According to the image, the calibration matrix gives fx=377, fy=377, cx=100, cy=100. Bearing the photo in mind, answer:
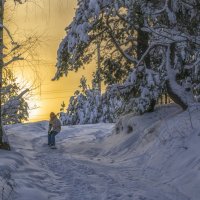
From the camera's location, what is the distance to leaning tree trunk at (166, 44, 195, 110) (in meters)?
13.1

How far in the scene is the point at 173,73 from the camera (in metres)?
13.4

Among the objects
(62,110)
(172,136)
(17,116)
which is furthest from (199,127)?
(62,110)

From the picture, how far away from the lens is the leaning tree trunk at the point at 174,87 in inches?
515

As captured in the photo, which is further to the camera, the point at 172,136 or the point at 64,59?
the point at 64,59

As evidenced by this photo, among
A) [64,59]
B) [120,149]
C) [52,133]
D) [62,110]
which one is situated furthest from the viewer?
[62,110]

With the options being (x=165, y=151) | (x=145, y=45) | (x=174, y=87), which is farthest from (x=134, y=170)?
(x=145, y=45)

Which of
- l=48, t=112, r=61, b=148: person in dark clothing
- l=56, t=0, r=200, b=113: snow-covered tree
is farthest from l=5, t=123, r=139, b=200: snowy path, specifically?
l=48, t=112, r=61, b=148: person in dark clothing

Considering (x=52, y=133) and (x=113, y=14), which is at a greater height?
(x=113, y=14)

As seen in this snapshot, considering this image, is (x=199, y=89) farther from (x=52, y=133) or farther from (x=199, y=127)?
(x=52, y=133)

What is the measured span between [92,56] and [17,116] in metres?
4.26

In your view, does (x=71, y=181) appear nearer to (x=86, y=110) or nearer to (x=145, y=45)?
(x=145, y=45)

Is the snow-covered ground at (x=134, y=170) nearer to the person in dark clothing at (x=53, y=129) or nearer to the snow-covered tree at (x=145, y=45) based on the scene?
the snow-covered tree at (x=145, y=45)

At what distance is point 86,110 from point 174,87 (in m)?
31.7

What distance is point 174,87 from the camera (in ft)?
44.1
